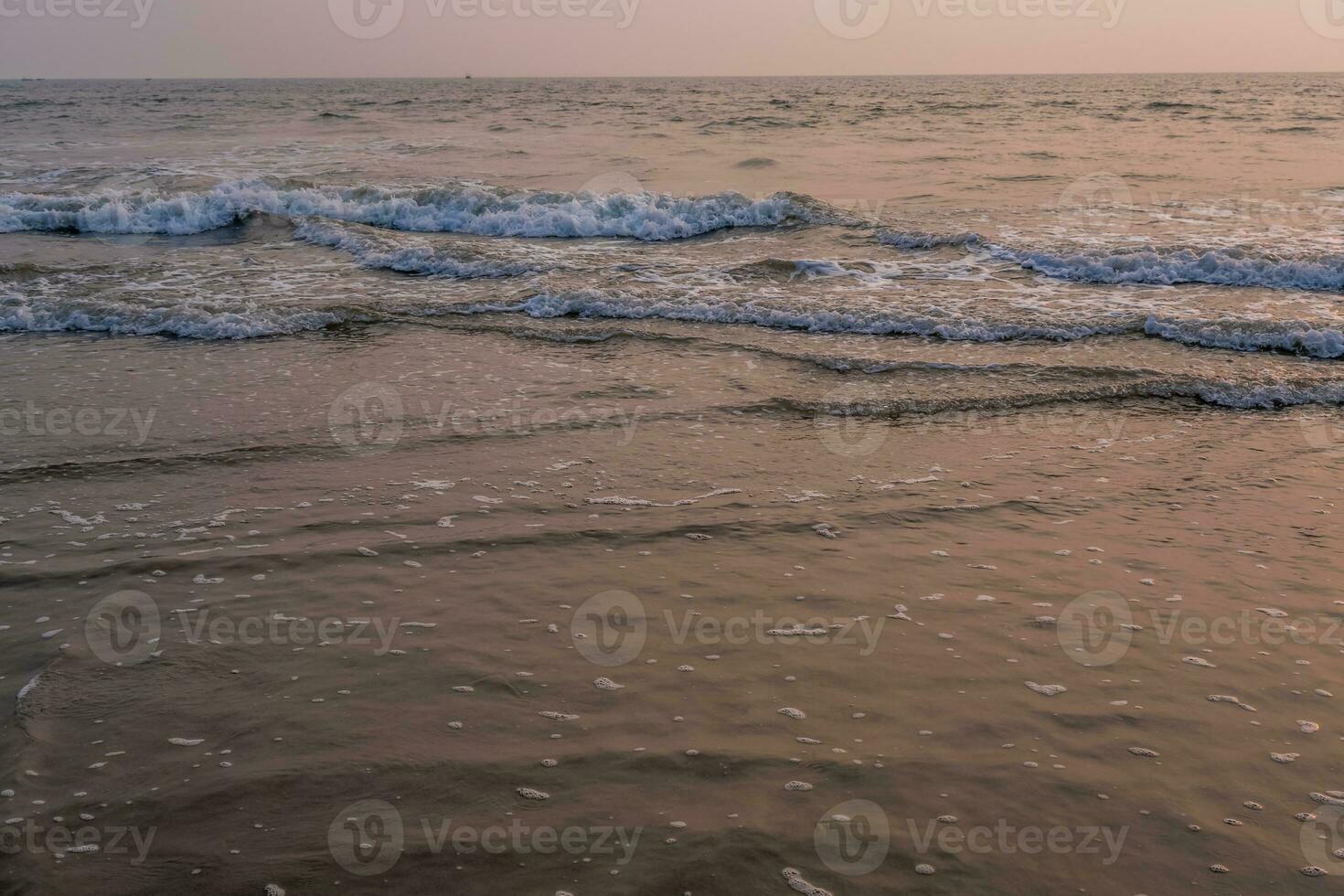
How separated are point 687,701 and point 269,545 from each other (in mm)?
2974

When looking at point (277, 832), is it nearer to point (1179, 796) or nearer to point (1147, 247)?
point (1179, 796)

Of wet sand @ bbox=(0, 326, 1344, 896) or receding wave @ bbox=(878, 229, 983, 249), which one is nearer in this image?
wet sand @ bbox=(0, 326, 1344, 896)

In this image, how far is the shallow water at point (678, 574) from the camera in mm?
3500
